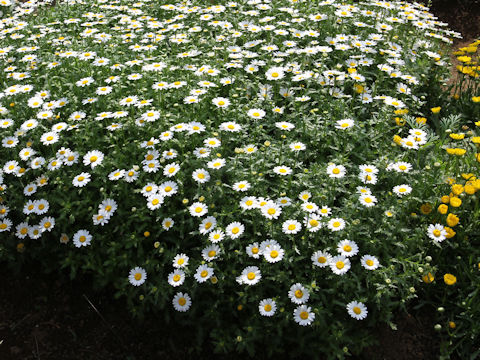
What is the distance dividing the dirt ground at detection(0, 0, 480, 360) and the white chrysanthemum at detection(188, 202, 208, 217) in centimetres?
91

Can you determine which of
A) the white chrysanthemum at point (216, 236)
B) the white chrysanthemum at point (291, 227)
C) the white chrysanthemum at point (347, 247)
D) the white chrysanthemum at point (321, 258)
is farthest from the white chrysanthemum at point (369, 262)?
the white chrysanthemum at point (216, 236)

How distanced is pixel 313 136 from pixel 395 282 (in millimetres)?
1406

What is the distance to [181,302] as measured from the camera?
2846 mm

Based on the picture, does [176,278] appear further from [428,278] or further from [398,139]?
[398,139]

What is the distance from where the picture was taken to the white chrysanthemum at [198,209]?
290 centimetres

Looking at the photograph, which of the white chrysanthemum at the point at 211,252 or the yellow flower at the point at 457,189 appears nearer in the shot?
the white chrysanthemum at the point at 211,252

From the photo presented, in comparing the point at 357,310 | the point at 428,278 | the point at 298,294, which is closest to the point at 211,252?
the point at 298,294

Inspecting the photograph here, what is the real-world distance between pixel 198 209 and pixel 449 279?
180 centimetres

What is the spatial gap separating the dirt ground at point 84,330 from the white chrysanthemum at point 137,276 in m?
0.44

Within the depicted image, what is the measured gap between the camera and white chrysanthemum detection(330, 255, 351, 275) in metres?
2.60

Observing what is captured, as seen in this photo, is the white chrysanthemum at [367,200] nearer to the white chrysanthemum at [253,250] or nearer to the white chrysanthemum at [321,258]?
the white chrysanthemum at [321,258]

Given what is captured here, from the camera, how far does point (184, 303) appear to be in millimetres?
2840

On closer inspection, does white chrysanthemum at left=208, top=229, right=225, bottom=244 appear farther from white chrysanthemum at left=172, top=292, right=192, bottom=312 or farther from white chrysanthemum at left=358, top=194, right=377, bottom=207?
white chrysanthemum at left=358, top=194, right=377, bottom=207

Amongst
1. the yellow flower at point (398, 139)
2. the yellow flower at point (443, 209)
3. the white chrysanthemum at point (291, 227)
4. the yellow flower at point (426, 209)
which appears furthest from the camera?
the yellow flower at point (398, 139)
